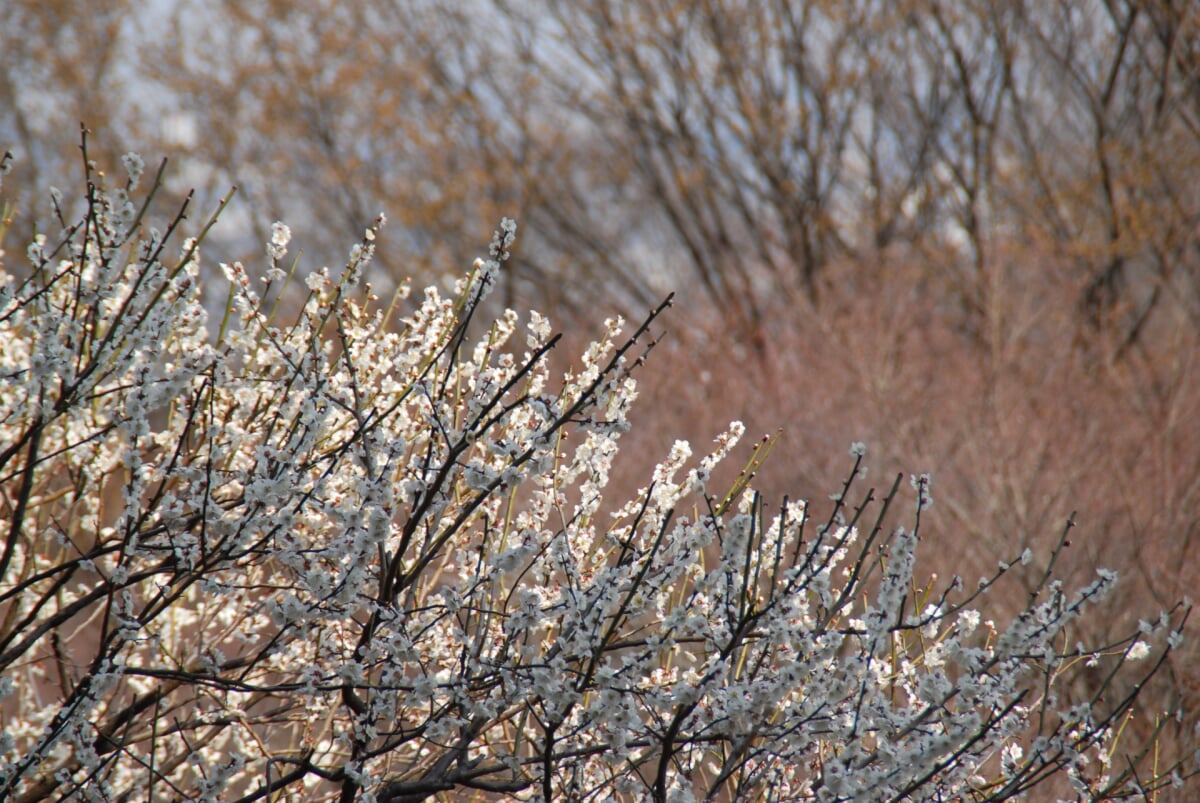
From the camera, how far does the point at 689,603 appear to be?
278cm

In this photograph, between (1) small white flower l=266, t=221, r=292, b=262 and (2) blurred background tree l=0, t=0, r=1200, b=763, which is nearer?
(1) small white flower l=266, t=221, r=292, b=262

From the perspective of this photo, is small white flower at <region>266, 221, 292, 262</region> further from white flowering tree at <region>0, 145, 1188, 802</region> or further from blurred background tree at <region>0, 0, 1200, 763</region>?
blurred background tree at <region>0, 0, 1200, 763</region>

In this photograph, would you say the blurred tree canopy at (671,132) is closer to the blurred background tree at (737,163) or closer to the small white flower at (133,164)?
the blurred background tree at (737,163)

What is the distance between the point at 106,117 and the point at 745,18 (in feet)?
34.5

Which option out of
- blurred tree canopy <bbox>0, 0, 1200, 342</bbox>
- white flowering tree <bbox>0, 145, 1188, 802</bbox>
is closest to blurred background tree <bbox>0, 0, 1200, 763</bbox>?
blurred tree canopy <bbox>0, 0, 1200, 342</bbox>

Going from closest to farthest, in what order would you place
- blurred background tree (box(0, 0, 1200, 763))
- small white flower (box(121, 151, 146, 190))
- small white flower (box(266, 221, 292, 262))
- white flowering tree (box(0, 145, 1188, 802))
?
white flowering tree (box(0, 145, 1188, 802)) < small white flower (box(121, 151, 146, 190)) < small white flower (box(266, 221, 292, 262)) < blurred background tree (box(0, 0, 1200, 763))

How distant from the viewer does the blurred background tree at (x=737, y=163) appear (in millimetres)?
12820

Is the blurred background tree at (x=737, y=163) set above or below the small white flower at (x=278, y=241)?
above

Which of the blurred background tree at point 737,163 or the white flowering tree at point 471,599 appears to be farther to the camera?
the blurred background tree at point 737,163

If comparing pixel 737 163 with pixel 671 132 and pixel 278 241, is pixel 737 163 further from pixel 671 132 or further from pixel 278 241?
pixel 278 241

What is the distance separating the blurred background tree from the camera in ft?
42.1

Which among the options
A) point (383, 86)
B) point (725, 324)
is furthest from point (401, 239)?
point (725, 324)

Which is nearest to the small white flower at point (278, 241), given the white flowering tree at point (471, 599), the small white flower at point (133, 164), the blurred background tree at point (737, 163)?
the white flowering tree at point (471, 599)

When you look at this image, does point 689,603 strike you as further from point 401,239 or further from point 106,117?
point 106,117
